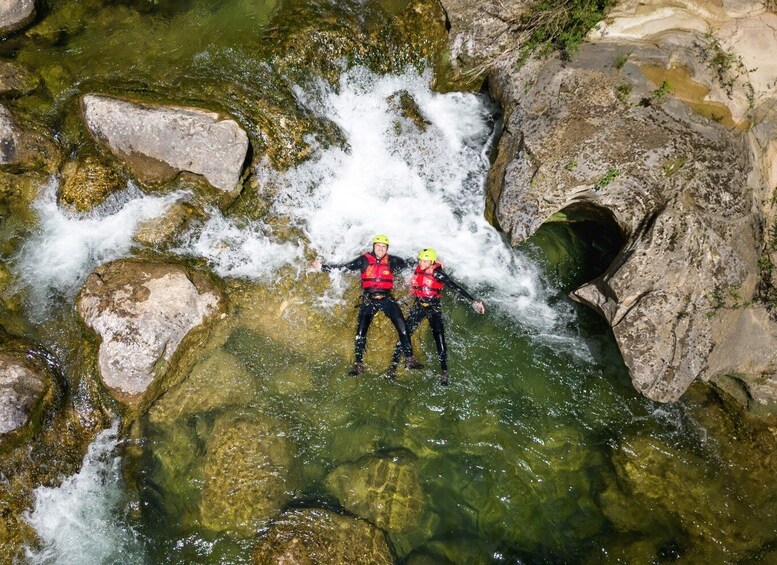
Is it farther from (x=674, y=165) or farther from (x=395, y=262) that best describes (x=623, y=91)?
(x=395, y=262)

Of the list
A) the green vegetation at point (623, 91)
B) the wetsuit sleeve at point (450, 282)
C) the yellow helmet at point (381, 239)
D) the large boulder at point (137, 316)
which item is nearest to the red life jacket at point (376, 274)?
the yellow helmet at point (381, 239)

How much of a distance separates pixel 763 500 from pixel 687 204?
4.80 meters

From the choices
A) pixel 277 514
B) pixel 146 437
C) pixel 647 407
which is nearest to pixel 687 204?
pixel 647 407

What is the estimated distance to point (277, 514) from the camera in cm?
747

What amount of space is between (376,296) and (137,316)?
3.83 m

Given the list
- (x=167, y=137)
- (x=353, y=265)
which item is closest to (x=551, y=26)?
(x=353, y=265)

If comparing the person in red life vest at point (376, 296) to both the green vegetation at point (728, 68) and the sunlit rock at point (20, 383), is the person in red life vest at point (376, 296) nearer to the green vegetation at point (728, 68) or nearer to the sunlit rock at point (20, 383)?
the sunlit rock at point (20, 383)

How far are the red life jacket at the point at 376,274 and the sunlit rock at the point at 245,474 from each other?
109 inches

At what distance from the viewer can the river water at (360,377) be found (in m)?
7.53

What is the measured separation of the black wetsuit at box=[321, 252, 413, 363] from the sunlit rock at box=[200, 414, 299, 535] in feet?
6.46

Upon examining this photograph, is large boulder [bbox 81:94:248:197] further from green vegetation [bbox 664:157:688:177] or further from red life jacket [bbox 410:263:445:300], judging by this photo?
green vegetation [bbox 664:157:688:177]

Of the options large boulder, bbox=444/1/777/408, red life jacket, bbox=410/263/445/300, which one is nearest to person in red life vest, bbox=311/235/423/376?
red life jacket, bbox=410/263/445/300

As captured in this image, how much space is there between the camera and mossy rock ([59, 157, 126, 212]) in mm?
8305

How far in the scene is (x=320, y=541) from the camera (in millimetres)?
7090
